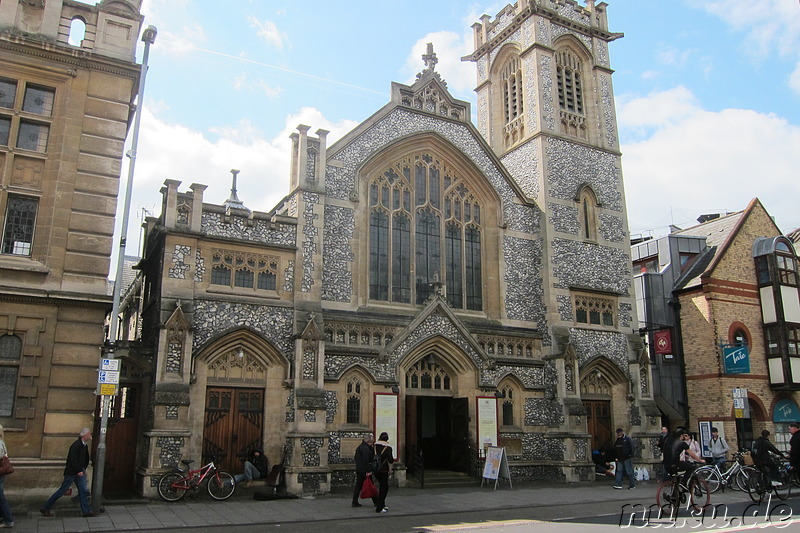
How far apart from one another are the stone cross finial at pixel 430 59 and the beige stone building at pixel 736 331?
1333cm

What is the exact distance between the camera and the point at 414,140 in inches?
904

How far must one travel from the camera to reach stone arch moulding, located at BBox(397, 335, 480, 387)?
2030 centimetres

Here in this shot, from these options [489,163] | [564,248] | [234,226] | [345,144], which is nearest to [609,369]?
[564,248]

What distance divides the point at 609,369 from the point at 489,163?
8.54m

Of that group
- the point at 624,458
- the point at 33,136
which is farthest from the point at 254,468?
the point at 624,458

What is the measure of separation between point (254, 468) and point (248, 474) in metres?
0.30

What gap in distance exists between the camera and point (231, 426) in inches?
703

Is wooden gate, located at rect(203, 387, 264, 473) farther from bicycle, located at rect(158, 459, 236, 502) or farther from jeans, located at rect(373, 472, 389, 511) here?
jeans, located at rect(373, 472, 389, 511)

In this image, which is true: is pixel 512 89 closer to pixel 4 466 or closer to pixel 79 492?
pixel 79 492

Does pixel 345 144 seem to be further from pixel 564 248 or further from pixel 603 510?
pixel 603 510

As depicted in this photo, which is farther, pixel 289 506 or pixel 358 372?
pixel 358 372

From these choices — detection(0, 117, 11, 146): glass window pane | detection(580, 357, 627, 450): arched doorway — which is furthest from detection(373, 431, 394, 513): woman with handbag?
detection(580, 357, 627, 450): arched doorway

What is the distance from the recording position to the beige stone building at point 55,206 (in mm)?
14258

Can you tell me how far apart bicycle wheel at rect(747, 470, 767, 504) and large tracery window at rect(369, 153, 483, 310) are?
9.52 m
